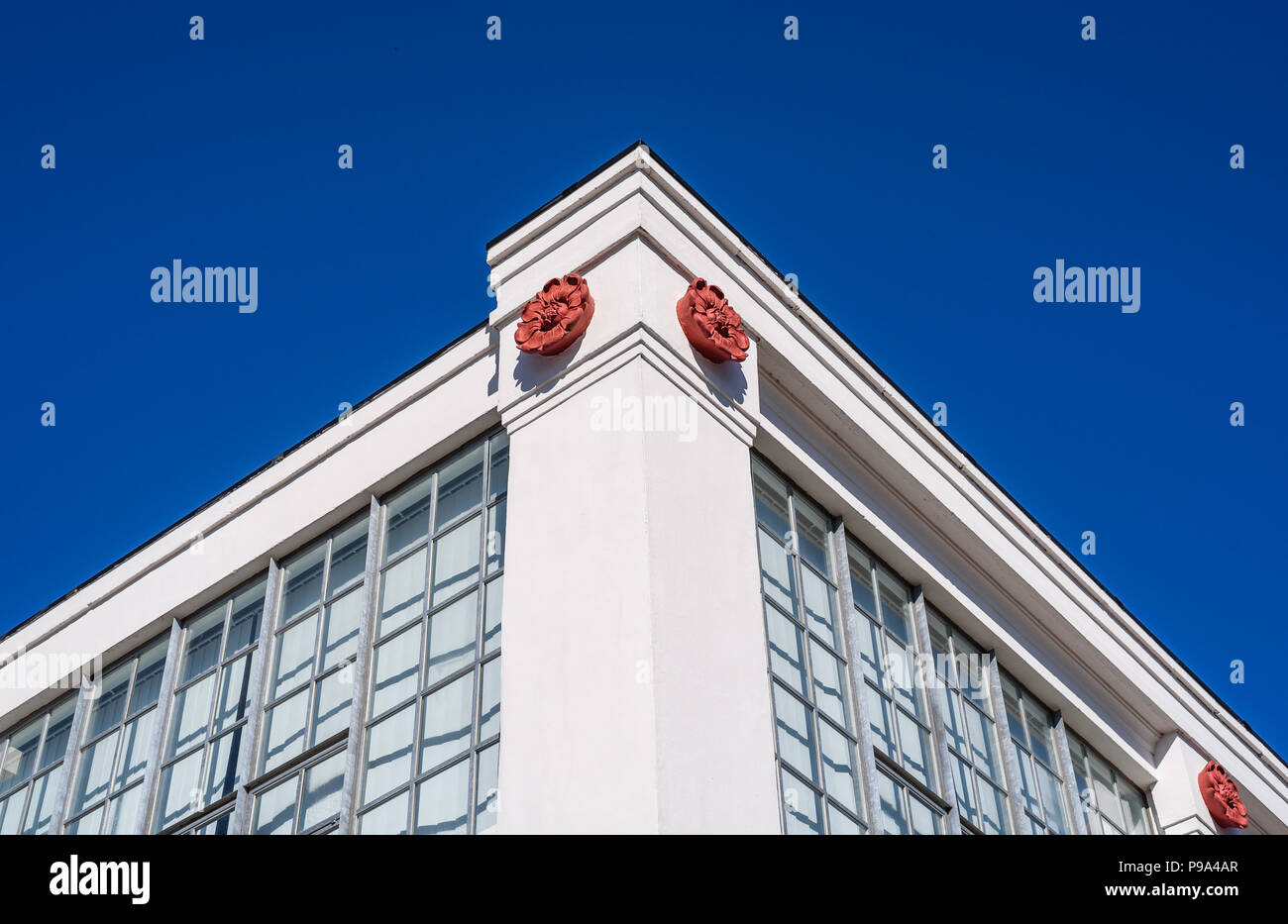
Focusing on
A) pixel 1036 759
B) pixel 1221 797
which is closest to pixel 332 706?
pixel 1036 759

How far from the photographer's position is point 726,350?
13.6m

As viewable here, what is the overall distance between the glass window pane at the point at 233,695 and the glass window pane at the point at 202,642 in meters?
0.42

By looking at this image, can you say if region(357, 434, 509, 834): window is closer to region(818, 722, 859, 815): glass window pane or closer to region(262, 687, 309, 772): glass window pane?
region(262, 687, 309, 772): glass window pane

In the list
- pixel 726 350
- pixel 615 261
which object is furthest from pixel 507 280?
pixel 726 350

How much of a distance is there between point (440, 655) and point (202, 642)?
12.7 feet

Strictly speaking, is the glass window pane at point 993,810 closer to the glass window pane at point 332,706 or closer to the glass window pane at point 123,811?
the glass window pane at point 332,706

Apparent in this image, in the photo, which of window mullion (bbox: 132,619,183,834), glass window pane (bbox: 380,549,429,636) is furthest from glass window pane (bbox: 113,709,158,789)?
glass window pane (bbox: 380,549,429,636)

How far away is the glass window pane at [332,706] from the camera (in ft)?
45.1

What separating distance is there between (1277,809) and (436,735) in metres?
13.0

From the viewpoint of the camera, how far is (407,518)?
14.8m

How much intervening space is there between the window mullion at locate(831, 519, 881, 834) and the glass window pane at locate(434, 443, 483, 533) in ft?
11.2

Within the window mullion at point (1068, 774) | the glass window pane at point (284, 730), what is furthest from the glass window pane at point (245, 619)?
Result: the window mullion at point (1068, 774)

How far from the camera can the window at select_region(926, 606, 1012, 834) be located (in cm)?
1518
